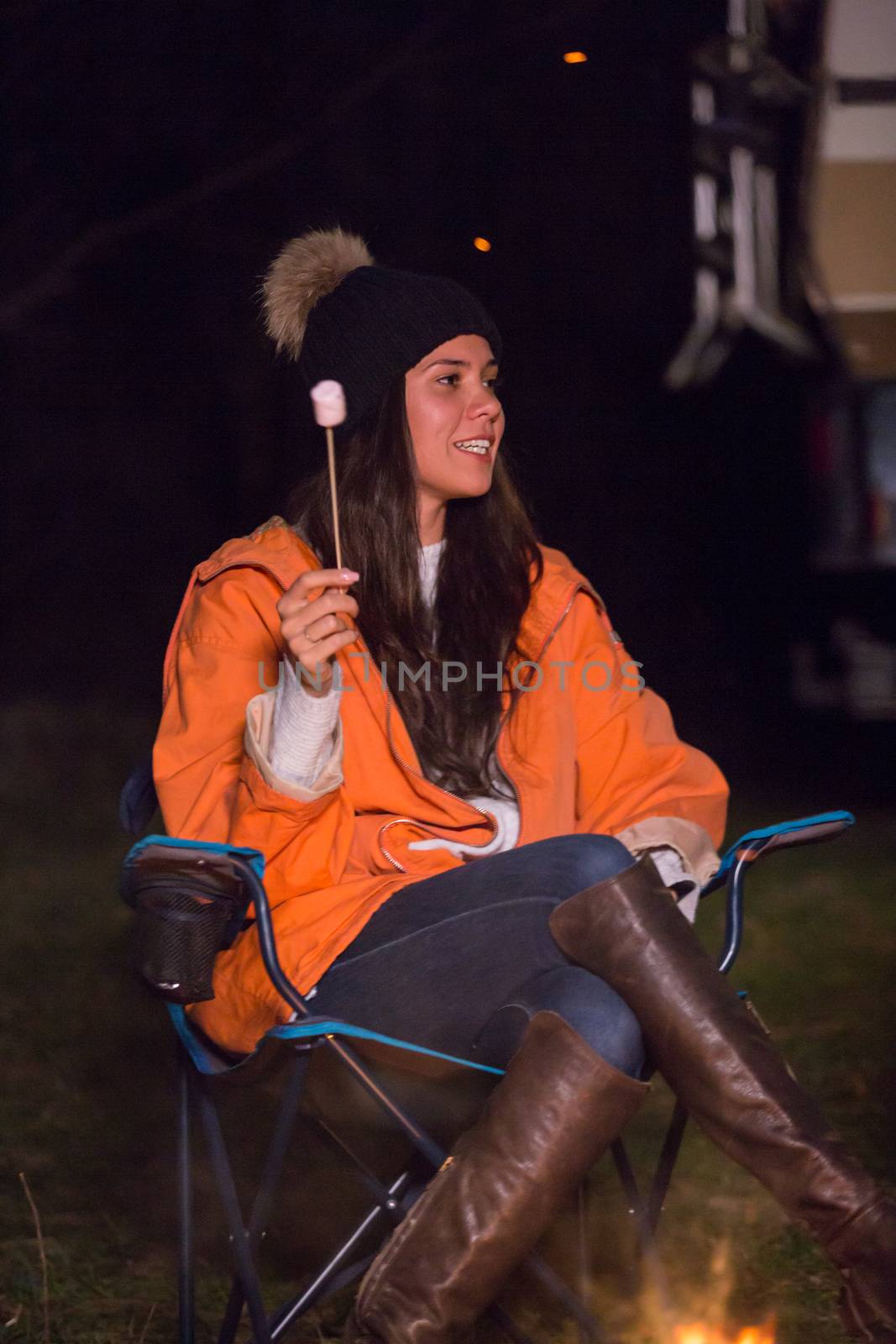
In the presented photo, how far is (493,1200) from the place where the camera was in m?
1.74

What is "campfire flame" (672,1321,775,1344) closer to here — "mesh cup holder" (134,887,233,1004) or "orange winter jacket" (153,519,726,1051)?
"orange winter jacket" (153,519,726,1051)

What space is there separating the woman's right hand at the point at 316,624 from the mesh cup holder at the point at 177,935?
271 mm

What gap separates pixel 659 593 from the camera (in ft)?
26.1

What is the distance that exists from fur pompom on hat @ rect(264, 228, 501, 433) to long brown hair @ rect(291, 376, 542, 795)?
0.05 metres

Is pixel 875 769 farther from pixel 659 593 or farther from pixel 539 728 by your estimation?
pixel 539 728

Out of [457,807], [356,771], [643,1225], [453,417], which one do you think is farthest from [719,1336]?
[453,417]

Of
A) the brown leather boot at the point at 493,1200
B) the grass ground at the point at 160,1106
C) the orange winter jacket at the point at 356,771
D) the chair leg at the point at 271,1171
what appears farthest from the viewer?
the grass ground at the point at 160,1106

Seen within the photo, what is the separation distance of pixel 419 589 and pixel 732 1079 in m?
0.86

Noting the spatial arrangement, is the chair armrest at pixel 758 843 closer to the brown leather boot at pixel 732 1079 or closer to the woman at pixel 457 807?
the woman at pixel 457 807

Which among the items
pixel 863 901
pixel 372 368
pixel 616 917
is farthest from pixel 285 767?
pixel 863 901

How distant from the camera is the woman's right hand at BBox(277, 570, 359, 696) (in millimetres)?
1874

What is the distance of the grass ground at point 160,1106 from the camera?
2453 millimetres

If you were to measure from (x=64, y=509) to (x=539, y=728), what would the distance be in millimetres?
10238

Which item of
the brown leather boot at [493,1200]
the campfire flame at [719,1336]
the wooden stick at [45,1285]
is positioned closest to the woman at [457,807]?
the brown leather boot at [493,1200]
